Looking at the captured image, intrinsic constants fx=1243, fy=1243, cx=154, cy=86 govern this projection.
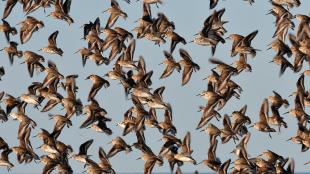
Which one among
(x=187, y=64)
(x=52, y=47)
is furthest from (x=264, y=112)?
(x=52, y=47)

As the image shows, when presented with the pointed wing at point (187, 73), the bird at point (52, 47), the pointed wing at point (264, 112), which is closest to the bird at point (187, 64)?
the pointed wing at point (187, 73)

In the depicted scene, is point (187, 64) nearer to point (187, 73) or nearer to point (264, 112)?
point (187, 73)

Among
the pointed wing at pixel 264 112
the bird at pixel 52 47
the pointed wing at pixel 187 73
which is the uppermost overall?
the bird at pixel 52 47

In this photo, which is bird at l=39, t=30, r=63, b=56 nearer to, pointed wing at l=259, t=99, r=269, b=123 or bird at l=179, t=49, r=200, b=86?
bird at l=179, t=49, r=200, b=86

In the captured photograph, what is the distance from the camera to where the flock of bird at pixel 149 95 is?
A: 1813 inches

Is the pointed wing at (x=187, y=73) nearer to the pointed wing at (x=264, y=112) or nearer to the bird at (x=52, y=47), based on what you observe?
the pointed wing at (x=264, y=112)

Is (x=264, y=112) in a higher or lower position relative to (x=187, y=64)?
lower

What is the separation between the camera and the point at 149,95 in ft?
149

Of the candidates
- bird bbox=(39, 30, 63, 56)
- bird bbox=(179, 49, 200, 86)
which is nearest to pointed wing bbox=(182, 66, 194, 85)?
bird bbox=(179, 49, 200, 86)

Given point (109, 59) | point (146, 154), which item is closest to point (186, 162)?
point (146, 154)

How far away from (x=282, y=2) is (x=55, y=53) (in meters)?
8.82

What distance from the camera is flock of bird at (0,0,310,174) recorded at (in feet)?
151

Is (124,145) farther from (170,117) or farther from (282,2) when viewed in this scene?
(282,2)

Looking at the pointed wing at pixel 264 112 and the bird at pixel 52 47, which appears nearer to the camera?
the pointed wing at pixel 264 112
